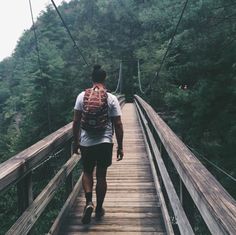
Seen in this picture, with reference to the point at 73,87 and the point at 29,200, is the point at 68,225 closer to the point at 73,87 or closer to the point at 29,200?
the point at 29,200

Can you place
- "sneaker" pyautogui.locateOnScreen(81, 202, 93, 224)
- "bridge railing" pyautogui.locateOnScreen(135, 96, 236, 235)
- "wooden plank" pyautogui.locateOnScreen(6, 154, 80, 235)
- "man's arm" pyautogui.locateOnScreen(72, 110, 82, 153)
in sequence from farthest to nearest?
"man's arm" pyautogui.locateOnScreen(72, 110, 82, 153) → "sneaker" pyautogui.locateOnScreen(81, 202, 93, 224) → "wooden plank" pyautogui.locateOnScreen(6, 154, 80, 235) → "bridge railing" pyautogui.locateOnScreen(135, 96, 236, 235)

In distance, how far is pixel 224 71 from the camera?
461 inches

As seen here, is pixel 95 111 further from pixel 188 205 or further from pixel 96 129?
pixel 188 205

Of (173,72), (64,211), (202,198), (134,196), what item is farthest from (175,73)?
(202,198)

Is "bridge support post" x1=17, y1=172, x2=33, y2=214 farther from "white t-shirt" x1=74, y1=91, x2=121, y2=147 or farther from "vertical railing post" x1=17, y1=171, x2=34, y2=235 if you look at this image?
"white t-shirt" x1=74, y1=91, x2=121, y2=147

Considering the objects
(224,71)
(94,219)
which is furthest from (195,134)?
(94,219)

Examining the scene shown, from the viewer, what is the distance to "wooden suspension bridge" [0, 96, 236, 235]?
1.51 m

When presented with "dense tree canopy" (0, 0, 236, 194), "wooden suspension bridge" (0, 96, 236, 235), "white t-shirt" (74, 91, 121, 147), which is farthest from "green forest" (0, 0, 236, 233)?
"white t-shirt" (74, 91, 121, 147)

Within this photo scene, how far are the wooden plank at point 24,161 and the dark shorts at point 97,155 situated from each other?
0.25 metres

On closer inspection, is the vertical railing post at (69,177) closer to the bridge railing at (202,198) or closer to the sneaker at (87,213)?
the sneaker at (87,213)

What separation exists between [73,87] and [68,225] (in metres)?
34.1

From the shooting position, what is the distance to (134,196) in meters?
3.96

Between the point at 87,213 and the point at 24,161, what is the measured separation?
43.8 inches

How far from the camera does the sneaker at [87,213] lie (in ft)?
9.79
